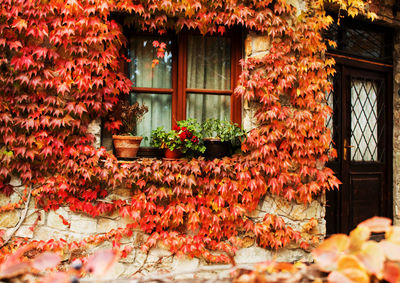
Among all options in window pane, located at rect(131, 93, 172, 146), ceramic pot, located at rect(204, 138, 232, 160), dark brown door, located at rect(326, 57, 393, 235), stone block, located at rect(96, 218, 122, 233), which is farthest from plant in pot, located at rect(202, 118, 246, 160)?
dark brown door, located at rect(326, 57, 393, 235)

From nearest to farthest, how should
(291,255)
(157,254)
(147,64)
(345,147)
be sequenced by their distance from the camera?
1. (157,254)
2. (291,255)
3. (147,64)
4. (345,147)

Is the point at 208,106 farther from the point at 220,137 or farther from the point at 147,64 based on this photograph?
the point at 147,64

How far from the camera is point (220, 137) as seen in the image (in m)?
3.39

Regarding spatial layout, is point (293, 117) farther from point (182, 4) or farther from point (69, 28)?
point (69, 28)

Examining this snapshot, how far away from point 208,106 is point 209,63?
0.52m

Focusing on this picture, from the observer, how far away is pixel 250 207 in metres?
3.33

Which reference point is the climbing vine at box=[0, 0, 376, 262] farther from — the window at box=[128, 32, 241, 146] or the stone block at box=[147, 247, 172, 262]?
the window at box=[128, 32, 241, 146]

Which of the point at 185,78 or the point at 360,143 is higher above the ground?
the point at 185,78

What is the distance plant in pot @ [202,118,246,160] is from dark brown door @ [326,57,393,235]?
151 centimetres

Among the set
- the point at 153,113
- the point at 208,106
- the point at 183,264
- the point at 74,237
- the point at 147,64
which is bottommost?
the point at 183,264

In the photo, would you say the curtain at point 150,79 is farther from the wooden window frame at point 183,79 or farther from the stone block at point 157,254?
the stone block at point 157,254

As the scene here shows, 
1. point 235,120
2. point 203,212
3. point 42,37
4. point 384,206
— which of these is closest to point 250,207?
point 203,212

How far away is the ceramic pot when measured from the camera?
334cm

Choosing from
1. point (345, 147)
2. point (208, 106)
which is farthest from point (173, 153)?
point (345, 147)
